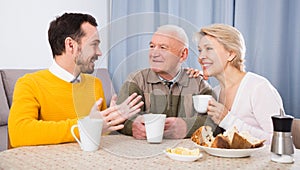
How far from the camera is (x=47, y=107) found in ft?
4.83

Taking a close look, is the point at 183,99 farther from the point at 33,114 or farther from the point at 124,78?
the point at 33,114

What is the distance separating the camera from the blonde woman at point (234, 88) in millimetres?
1388

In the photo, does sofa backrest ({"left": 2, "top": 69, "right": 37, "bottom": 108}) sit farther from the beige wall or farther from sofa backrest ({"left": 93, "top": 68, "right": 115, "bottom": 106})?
sofa backrest ({"left": 93, "top": 68, "right": 115, "bottom": 106})

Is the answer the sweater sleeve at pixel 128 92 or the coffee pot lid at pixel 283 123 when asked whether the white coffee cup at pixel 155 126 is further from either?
the coffee pot lid at pixel 283 123

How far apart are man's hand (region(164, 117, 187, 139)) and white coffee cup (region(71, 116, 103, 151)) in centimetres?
23

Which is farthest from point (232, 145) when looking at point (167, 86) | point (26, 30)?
point (26, 30)

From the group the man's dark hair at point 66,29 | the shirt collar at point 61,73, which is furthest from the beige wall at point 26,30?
the shirt collar at point 61,73

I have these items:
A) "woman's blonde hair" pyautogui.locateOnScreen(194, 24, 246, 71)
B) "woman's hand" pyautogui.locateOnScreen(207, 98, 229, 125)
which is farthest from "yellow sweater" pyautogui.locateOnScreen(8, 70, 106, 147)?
"woman's blonde hair" pyautogui.locateOnScreen(194, 24, 246, 71)

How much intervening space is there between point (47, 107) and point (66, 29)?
1.14 feet

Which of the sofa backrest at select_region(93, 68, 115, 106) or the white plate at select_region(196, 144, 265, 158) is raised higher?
the sofa backrest at select_region(93, 68, 115, 106)

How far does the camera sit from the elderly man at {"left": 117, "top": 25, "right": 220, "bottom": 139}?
1267 millimetres

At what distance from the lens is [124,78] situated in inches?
52.3

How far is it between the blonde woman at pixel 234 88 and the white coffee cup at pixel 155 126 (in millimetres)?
187

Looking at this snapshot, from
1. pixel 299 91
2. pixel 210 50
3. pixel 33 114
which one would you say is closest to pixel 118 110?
pixel 33 114
